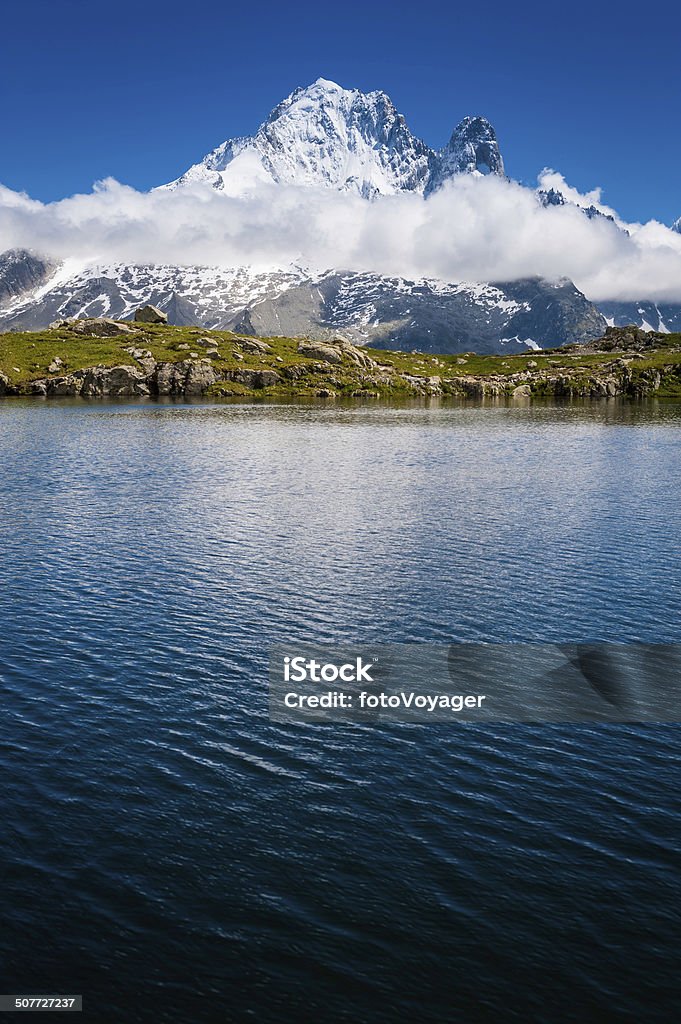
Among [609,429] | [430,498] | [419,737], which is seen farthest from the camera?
[609,429]

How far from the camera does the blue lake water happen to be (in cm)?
2052

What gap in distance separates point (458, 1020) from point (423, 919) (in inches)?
140

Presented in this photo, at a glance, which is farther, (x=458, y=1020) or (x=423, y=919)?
(x=423, y=919)

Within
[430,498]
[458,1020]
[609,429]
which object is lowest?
[458,1020]

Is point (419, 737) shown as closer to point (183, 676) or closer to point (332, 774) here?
point (332, 774)

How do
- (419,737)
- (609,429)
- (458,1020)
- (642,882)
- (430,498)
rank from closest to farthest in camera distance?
(458,1020)
(642,882)
(419,737)
(430,498)
(609,429)

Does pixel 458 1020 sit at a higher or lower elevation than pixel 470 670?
lower

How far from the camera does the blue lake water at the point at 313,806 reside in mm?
20516

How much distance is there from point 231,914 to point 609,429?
184 m

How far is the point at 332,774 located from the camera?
30672mm

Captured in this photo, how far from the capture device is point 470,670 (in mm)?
40938

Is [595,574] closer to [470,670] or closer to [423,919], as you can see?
[470,670]

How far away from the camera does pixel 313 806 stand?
28.3 m

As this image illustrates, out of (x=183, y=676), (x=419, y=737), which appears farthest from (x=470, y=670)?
(x=183, y=676)
